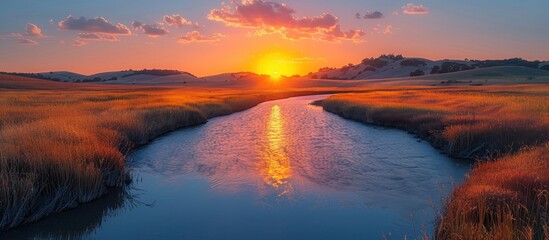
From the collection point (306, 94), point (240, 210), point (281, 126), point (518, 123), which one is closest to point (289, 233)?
point (240, 210)

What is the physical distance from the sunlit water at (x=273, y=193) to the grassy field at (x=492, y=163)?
3.14 feet

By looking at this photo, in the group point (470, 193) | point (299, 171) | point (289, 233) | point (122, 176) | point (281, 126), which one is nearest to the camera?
point (470, 193)

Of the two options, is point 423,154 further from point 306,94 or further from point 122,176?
point 306,94

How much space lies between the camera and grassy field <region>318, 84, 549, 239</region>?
7141 mm

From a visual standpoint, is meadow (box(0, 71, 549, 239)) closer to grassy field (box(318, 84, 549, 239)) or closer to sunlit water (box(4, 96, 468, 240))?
grassy field (box(318, 84, 549, 239))

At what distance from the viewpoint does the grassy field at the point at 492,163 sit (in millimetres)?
7141

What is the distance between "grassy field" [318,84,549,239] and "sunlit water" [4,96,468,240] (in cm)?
96

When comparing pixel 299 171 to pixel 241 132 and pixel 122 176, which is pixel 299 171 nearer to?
pixel 122 176

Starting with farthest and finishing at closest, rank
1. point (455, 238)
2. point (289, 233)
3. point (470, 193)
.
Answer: point (289, 233), point (470, 193), point (455, 238)

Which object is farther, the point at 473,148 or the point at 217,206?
the point at 473,148

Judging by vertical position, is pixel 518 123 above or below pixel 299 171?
above

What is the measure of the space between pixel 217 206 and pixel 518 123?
13.4m

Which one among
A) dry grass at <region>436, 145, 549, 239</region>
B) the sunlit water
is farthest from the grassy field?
the sunlit water

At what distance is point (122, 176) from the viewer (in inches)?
531
